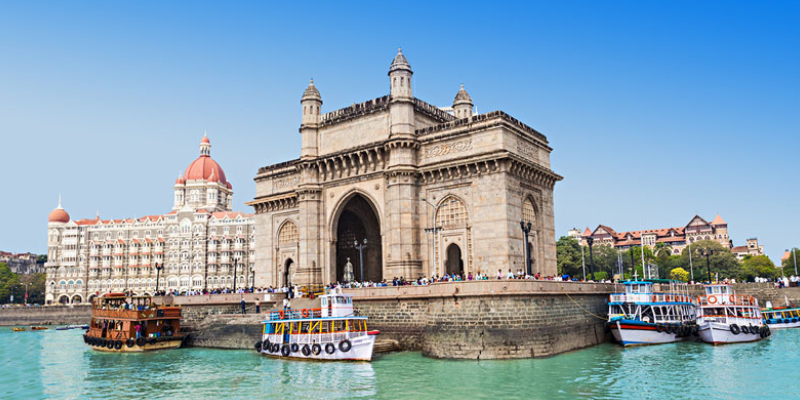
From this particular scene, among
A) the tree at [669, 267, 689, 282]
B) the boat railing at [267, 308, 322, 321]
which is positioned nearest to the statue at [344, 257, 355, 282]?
the boat railing at [267, 308, 322, 321]

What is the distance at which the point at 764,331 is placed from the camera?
3959cm

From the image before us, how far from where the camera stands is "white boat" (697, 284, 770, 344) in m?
36.6

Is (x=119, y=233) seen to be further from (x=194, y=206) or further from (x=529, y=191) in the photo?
(x=529, y=191)

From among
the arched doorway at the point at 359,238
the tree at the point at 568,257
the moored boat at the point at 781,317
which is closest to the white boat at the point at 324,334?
the arched doorway at the point at 359,238

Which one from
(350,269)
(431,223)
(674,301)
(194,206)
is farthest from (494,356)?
(194,206)

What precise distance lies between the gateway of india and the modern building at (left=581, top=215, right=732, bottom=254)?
83546 mm

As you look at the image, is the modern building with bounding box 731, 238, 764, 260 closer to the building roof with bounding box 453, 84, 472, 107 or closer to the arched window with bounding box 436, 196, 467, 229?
the building roof with bounding box 453, 84, 472, 107

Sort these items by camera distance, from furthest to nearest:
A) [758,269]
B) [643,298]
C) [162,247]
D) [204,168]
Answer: [204,168]
[162,247]
[758,269]
[643,298]

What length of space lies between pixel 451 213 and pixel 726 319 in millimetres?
17944

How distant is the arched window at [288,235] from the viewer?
49281 mm

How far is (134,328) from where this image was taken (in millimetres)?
39250

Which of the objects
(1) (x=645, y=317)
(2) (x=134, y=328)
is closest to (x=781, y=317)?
(1) (x=645, y=317)

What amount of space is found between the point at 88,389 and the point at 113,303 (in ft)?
58.8

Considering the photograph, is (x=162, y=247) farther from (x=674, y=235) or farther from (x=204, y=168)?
(x=674, y=235)
